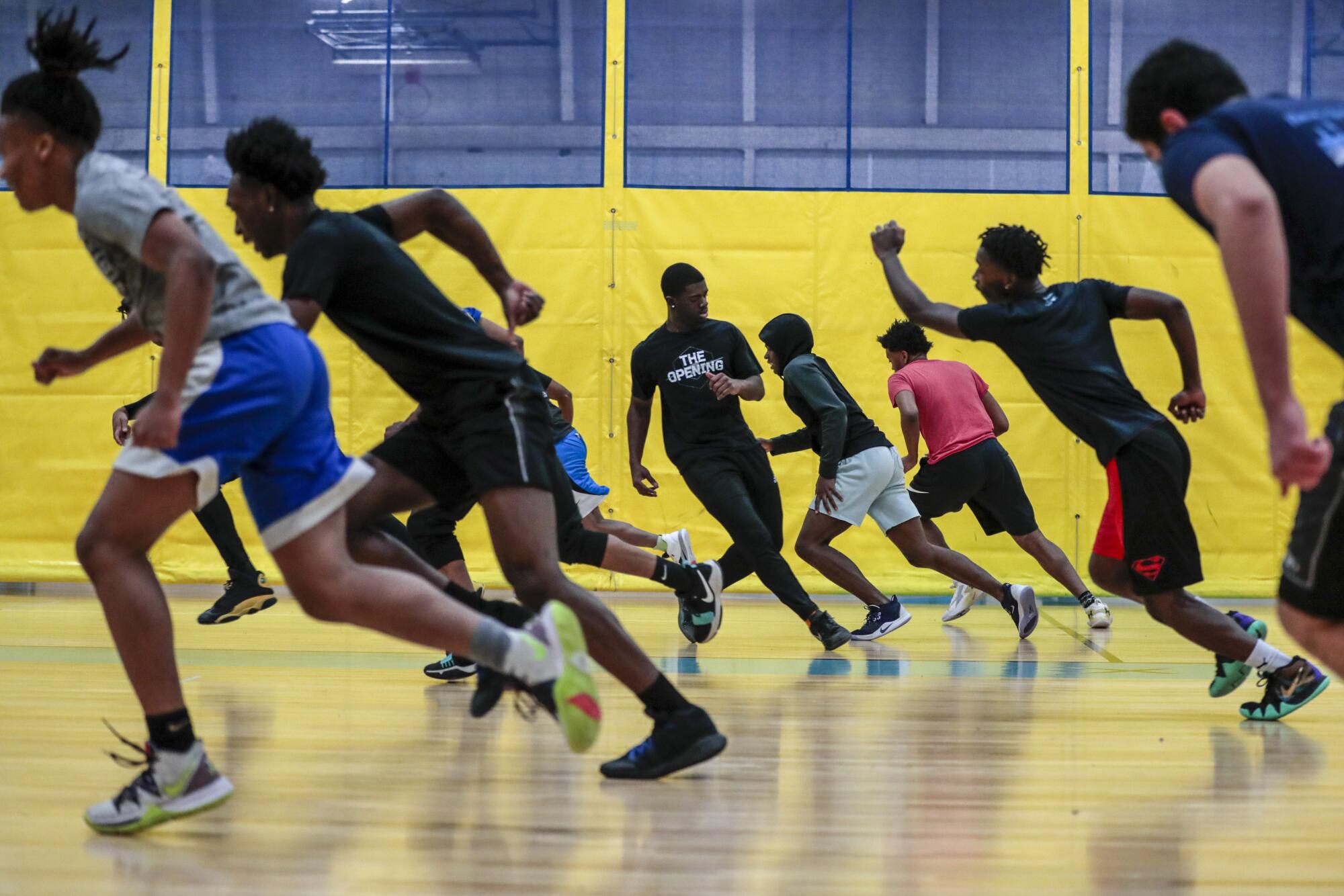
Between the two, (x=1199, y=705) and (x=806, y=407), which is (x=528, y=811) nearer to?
(x=1199, y=705)

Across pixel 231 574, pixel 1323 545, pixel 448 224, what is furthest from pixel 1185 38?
pixel 1323 545

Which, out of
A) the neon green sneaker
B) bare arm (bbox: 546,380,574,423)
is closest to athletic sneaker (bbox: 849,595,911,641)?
bare arm (bbox: 546,380,574,423)

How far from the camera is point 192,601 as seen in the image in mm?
7707

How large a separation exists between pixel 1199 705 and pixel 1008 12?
18.1 ft

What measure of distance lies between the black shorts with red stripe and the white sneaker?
2895 millimetres

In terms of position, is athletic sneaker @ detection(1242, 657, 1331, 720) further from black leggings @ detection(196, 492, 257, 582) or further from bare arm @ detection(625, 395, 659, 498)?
black leggings @ detection(196, 492, 257, 582)

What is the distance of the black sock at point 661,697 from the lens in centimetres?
290

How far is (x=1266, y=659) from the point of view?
3.69m

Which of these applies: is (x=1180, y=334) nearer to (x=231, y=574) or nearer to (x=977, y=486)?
(x=977, y=486)

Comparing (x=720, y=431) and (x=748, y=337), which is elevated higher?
(x=748, y=337)

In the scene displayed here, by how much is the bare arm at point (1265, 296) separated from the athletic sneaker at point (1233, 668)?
226 cm

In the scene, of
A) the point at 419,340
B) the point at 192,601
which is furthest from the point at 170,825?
the point at 192,601

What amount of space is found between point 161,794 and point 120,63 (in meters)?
7.26

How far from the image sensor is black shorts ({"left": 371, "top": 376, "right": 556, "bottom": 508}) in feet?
9.01
